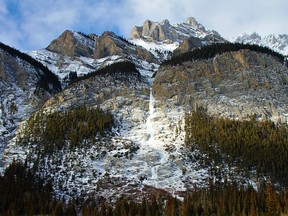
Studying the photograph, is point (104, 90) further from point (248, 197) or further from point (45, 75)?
point (248, 197)

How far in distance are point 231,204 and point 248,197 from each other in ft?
18.8

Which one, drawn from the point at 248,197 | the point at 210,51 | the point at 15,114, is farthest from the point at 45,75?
the point at 248,197

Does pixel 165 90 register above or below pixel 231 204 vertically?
above

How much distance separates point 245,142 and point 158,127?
99.3ft

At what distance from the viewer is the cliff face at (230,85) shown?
140 metres

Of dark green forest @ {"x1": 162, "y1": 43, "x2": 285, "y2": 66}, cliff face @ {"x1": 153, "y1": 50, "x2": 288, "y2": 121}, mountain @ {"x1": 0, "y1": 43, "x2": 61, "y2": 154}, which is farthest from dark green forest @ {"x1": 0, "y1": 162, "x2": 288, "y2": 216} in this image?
dark green forest @ {"x1": 162, "y1": 43, "x2": 285, "y2": 66}

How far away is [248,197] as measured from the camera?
294ft

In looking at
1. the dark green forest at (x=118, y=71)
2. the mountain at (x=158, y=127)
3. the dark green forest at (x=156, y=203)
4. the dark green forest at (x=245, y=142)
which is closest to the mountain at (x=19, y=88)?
the mountain at (x=158, y=127)

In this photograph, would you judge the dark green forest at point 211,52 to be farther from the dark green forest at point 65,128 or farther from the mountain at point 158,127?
the dark green forest at point 65,128

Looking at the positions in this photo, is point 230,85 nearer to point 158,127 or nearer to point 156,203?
point 158,127

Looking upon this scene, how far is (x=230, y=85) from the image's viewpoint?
154 m

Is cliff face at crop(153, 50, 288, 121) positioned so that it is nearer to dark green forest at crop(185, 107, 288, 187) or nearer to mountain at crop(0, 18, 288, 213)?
mountain at crop(0, 18, 288, 213)

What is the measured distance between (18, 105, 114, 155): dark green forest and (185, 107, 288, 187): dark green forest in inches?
1153

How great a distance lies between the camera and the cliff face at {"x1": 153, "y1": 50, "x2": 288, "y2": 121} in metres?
140
